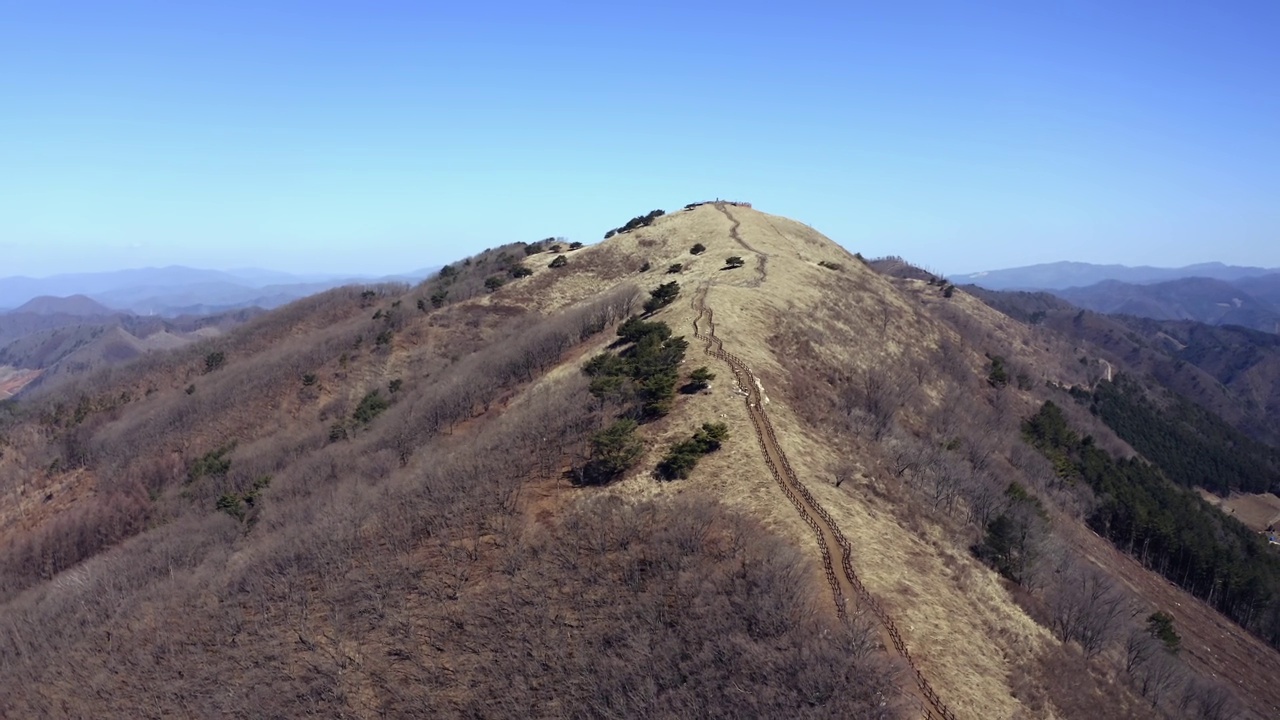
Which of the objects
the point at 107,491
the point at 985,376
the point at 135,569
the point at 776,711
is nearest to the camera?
the point at 776,711

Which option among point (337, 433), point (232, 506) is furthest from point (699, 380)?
point (337, 433)

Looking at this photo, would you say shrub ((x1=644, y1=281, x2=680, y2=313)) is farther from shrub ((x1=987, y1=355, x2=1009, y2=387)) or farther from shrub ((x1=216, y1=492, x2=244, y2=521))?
shrub ((x1=987, y1=355, x2=1009, y2=387))

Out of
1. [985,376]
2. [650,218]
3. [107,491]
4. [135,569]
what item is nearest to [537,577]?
[135,569]

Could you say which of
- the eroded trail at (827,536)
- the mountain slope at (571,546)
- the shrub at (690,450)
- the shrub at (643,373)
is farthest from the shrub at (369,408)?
the shrub at (690,450)

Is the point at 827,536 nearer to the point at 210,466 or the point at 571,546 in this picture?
the point at 571,546

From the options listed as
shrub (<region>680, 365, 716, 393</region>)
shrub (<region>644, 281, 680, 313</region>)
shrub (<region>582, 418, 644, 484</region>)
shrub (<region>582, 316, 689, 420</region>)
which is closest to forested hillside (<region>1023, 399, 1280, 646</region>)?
shrub (<region>644, 281, 680, 313</region>)

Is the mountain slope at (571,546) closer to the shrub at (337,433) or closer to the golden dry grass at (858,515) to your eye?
the golden dry grass at (858,515)

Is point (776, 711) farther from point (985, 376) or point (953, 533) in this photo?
point (985, 376)

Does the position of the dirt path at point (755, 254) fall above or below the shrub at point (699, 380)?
above
